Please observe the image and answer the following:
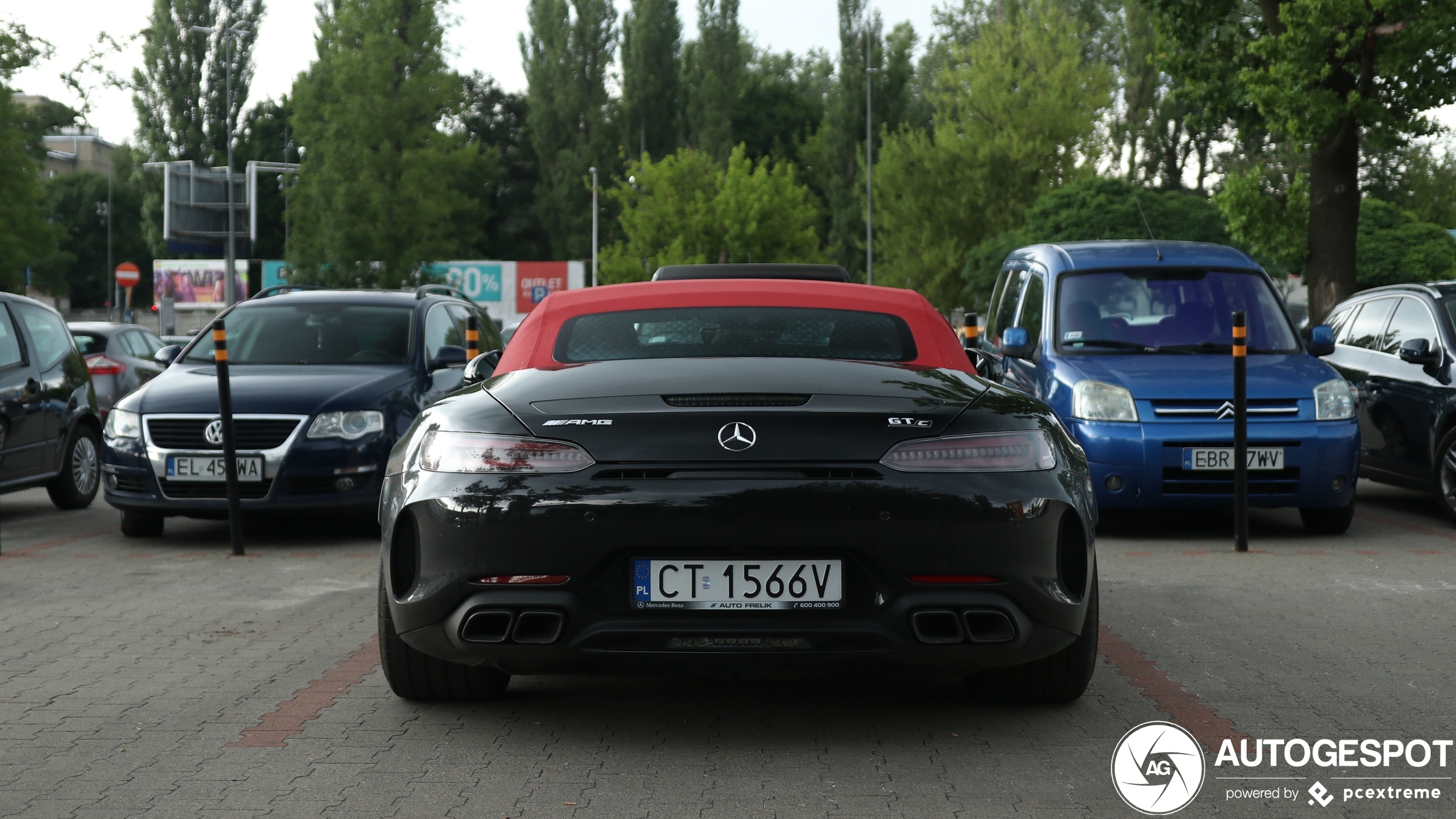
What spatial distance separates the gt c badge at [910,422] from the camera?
4.32 meters

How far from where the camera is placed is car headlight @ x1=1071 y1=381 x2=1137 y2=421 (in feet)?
31.1

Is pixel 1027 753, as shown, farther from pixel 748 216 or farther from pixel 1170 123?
pixel 1170 123

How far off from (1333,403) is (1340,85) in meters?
10.5

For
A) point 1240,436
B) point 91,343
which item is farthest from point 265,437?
point 91,343

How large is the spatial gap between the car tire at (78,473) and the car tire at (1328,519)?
28.6 feet

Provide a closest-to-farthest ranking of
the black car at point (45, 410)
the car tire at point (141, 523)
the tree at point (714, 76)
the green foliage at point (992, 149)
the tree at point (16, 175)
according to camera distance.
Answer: the car tire at point (141, 523) → the black car at point (45, 410) → the tree at point (16, 175) → the green foliage at point (992, 149) → the tree at point (714, 76)

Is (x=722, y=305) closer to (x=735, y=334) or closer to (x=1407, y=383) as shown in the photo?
(x=735, y=334)

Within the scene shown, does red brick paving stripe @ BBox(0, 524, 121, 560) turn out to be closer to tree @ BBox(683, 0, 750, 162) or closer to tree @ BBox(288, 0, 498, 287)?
tree @ BBox(288, 0, 498, 287)

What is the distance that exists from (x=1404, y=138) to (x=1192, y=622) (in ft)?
50.4

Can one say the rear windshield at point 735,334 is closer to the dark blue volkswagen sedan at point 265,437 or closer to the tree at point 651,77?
the dark blue volkswagen sedan at point 265,437

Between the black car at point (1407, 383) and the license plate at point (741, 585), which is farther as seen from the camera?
the black car at point (1407, 383)

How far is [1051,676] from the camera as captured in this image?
16.1 ft

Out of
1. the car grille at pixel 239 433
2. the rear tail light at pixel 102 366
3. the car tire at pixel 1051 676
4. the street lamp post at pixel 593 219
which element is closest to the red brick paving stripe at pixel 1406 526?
the car tire at pixel 1051 676

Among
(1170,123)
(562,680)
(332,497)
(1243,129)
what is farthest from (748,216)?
(562,680)
